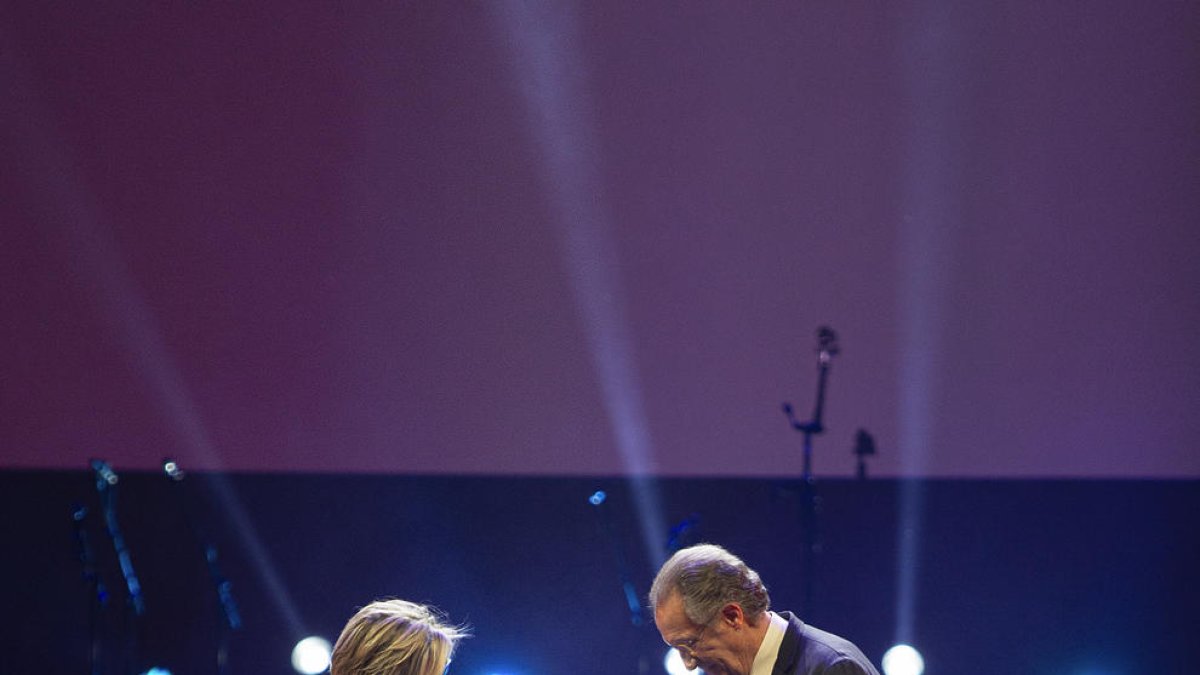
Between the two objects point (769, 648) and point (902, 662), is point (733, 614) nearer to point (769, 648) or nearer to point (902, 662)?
point (769, 648)

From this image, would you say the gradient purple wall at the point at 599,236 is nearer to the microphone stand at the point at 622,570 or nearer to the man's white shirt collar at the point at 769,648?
the microphone stand at the point at 622,570

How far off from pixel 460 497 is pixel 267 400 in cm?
96

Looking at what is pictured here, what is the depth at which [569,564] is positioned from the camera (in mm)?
5309

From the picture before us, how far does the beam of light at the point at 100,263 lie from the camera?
5.34 metres

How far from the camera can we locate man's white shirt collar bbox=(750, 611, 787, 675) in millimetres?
2893

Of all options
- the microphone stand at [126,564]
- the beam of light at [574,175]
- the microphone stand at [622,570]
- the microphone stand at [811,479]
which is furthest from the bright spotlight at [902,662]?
the microphone stand at [126,564]

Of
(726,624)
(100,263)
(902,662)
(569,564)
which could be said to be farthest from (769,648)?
(100,263)

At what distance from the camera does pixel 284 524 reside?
17.5 ft

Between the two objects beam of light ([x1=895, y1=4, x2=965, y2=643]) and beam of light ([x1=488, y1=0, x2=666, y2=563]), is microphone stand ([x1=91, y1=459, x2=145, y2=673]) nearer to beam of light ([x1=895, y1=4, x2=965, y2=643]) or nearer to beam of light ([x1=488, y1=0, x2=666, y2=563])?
beam of light ([x1=488, y1=0, x2=666, y2=563])

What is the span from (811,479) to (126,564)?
289cm

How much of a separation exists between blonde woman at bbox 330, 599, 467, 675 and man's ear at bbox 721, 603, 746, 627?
2.94ft

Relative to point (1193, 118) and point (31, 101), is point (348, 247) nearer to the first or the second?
point (31, 101)

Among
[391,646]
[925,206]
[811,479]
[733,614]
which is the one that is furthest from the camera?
[925,206]

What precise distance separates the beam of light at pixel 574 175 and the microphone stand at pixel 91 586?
2198 millimetres
